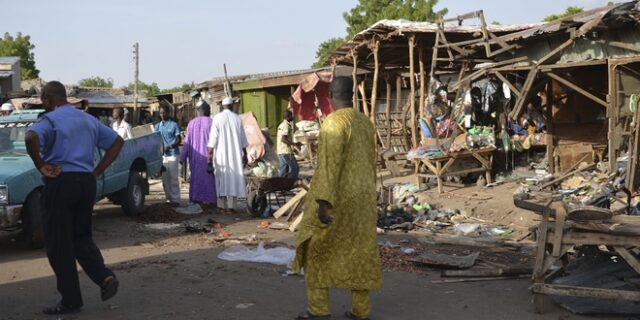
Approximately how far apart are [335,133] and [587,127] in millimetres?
11169

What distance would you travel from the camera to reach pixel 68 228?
16.9 feet

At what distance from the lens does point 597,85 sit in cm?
1428

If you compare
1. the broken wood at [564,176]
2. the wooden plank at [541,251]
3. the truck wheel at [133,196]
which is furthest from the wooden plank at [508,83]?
the wooden plank at [541,251]

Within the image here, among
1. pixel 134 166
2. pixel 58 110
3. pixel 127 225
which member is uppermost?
pixel 58 110

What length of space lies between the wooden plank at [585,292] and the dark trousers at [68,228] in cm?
337

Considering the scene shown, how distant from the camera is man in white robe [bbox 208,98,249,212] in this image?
11.3 m

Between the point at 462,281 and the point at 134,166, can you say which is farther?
the point at 134,166

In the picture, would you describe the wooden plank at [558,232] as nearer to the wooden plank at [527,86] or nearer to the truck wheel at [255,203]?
the truck wheel at [255,203]

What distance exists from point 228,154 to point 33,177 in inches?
147

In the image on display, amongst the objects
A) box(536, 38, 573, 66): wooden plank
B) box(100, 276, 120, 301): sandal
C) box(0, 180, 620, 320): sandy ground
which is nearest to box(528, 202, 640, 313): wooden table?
box(0, 180, 620, 320): sandy ground

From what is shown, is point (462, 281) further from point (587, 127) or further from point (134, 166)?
point (587, 127)

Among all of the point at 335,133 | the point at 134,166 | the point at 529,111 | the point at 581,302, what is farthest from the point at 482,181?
the point at 335,133

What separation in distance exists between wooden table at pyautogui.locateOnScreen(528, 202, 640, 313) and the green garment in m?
1.33

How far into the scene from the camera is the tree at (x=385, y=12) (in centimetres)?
3700
